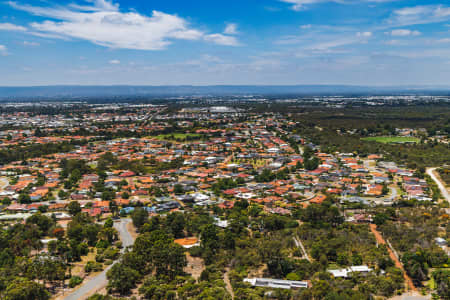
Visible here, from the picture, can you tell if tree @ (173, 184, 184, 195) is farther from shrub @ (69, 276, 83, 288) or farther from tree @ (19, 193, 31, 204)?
shrub @ (69, 276, 83, 288)

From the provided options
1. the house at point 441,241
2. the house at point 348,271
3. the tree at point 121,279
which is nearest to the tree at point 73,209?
the tree at point 121,279

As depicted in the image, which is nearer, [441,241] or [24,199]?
[441,241]

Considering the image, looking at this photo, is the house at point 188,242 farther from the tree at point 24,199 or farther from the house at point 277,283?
the tree at point 24,199

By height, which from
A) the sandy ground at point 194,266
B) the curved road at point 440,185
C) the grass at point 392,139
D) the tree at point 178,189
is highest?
the grass at point 392,139

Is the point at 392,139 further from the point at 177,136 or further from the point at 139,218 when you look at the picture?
the point at 139,218

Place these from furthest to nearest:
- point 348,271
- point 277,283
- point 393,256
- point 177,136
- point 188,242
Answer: point 177,136
point 188,242
point 393,256
point 348,271
point 277,283

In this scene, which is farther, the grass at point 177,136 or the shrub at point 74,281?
the grass at point 177,136

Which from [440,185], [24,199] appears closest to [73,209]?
[24,199]
